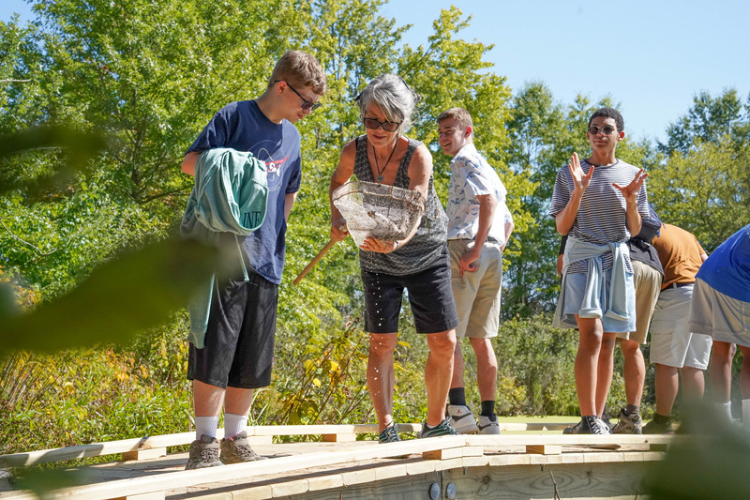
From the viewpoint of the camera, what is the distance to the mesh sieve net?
337 centimetres

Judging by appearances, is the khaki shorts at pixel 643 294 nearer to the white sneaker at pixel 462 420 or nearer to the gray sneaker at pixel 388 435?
the white sneaker at pixel 462 420

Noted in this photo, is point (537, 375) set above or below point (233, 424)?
above

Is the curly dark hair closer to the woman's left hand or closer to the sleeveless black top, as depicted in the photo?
the sleeveless black top

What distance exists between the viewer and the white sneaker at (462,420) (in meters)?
4.48

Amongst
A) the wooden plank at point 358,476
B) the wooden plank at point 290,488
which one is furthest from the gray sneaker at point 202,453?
the wooden plank at point 358,476

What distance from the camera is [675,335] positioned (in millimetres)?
4910

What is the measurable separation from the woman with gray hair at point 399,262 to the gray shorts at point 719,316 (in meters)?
1.57

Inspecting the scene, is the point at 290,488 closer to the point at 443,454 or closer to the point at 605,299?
the point at 443,454

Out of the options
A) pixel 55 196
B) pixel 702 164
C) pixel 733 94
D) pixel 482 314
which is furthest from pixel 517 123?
pixel 55 196

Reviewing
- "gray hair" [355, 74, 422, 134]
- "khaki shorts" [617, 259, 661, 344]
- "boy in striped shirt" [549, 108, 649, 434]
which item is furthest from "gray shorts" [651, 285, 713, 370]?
"gray hair" [355, 74, 422, 134]

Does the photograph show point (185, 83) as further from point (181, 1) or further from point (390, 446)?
point (390, 446)

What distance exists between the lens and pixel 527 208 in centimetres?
3388

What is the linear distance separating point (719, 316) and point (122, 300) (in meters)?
4.34

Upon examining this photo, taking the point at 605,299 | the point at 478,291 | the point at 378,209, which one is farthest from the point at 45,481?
the point at 478,291
